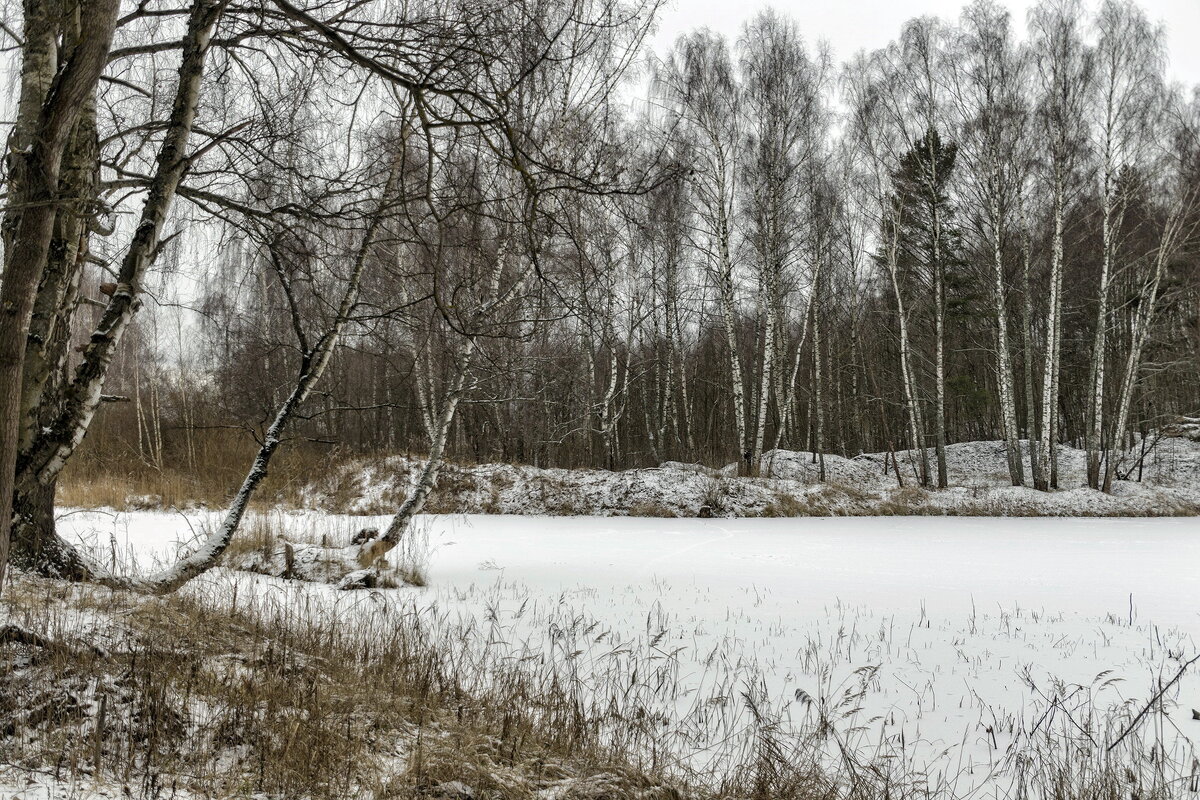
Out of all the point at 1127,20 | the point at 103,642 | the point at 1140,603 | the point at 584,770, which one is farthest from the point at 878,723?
the point at 1127,20

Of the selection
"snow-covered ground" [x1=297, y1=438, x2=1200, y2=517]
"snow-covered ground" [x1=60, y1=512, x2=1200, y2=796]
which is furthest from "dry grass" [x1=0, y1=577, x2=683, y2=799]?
"snow-covered ground" [x1=297, y1=438, x2=1200, y2=517]

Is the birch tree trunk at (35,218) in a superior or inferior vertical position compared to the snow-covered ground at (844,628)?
superior

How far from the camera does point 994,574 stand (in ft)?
25.5

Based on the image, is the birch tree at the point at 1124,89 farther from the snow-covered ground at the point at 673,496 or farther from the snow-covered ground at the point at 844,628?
the snow-covered ground at the point at 844,628

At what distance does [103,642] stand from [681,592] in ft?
15.6

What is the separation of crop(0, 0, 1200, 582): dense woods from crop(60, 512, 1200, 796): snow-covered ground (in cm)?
190

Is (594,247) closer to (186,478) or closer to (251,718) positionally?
(251,718)

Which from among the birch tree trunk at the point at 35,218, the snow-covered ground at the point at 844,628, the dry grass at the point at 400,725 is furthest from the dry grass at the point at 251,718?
the birch tree trunk at the point at 35,218

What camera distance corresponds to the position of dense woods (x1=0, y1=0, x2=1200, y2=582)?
3.65m

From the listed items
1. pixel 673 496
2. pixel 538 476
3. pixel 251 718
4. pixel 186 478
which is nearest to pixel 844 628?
pixel 251 718

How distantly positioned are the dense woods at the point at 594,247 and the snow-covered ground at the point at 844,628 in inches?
74.7

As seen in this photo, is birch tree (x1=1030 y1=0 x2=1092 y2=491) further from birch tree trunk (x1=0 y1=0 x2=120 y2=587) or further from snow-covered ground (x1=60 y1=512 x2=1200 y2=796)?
birch tree trunk (x1=0 y1=0 x2=120 y2=587)

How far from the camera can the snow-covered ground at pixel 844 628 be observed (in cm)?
339

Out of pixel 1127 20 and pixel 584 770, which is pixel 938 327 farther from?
pixel 584 770
